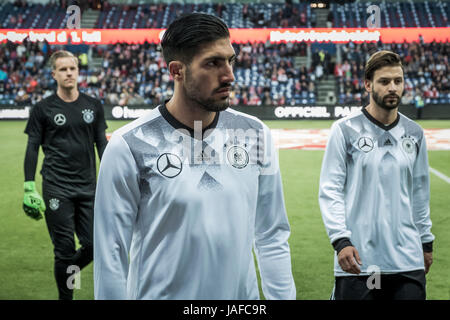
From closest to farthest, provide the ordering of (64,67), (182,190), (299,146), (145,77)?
1. (182,190)
2. (64,67)
3. (299,146)
4. (145,77)

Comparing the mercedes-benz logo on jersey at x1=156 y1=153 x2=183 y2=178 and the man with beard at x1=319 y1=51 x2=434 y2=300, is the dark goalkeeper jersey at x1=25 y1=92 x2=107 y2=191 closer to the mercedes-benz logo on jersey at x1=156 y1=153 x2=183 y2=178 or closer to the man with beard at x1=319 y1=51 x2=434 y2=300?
the man with beard at x1=319 y1=51 x2=434 y2=300

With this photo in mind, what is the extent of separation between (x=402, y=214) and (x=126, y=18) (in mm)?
38014

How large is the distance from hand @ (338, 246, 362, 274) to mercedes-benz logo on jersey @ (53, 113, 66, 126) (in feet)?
8.99

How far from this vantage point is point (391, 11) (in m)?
38.9

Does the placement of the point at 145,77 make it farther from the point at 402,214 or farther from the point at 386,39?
the point at 402,214

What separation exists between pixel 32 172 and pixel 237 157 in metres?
3.20

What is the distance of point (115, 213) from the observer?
2.44 m

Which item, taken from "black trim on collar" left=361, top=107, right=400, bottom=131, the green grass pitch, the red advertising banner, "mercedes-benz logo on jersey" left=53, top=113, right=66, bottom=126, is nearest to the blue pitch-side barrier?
the red advertising banner

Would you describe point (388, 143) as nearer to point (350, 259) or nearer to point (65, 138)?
point (350, 259)

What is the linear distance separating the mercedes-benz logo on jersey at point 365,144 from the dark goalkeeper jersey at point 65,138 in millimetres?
2468
